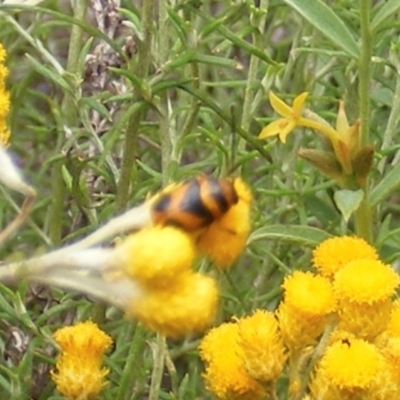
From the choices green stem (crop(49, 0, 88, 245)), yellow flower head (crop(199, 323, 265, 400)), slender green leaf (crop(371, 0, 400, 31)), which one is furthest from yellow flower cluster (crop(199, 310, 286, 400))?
green stem (crop(49, 0, 88, 245))

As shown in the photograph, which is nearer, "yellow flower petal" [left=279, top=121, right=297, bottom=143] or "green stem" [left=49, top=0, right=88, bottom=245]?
"yellow flower petal" [left=279, top=121, right=297, bottom=143]

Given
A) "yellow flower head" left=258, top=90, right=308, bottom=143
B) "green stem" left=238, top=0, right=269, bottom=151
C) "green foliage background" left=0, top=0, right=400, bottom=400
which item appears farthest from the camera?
"green stem" left=238, top=0, right=269, bottom=151

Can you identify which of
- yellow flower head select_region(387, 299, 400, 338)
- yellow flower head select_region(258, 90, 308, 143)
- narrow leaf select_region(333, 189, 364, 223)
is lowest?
yellow flower head select_region(387, 299, 400, 338)

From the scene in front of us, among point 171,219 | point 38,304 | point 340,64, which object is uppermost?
point 171,219

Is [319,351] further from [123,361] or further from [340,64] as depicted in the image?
[340,64]

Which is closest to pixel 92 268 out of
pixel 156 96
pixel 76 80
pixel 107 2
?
pixel 156 96

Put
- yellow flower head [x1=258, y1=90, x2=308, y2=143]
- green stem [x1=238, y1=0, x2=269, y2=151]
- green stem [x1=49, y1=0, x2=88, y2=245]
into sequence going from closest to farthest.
Answer: 1. yellow flower head [x1=258, y1=90, x2=308, y2=143]
2. green stem [x1=238, y1=0, x2=269, y2=151]
3. green stem [x1=49, y1=0, x2=88, y2=245]

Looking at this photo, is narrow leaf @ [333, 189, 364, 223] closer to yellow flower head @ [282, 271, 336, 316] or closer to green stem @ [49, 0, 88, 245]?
yellow flower head @ [282, 271, 336, 316]

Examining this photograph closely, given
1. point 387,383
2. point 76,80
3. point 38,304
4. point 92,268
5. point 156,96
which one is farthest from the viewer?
point 38,304
